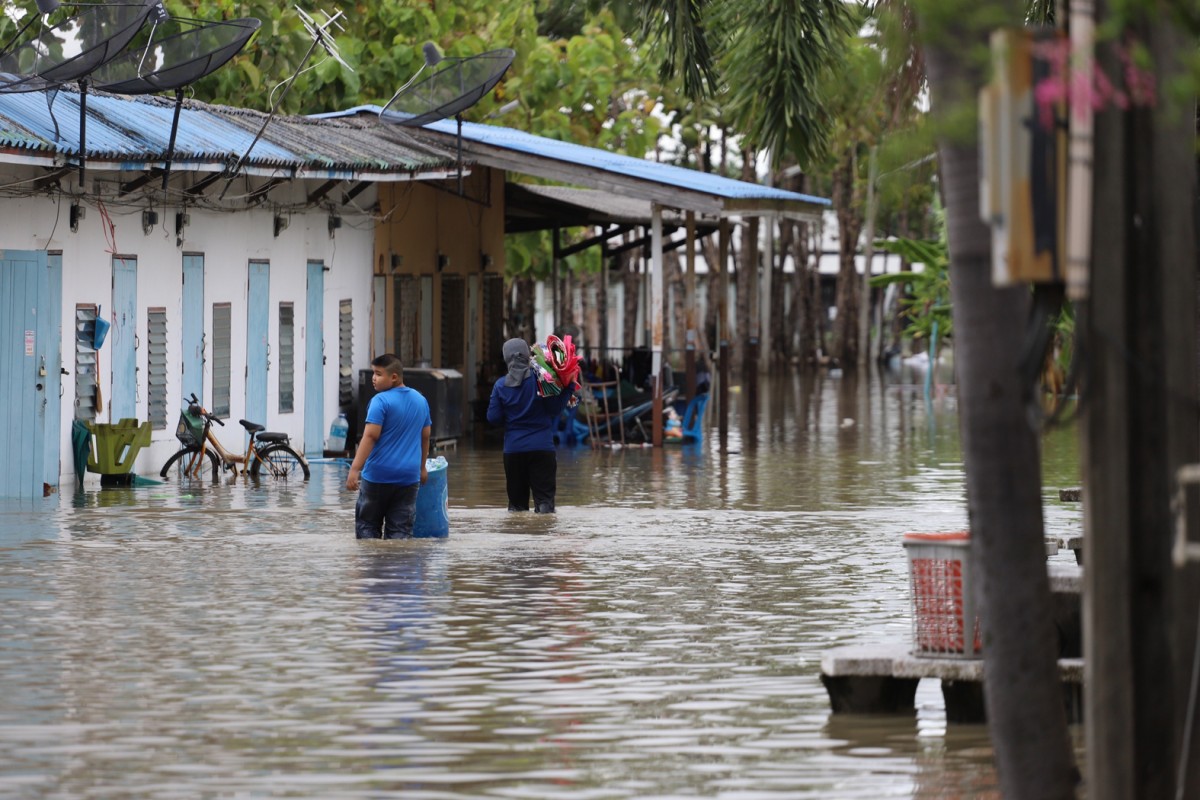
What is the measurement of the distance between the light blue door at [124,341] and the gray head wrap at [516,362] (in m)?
5.81

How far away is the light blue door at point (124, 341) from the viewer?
73.8ft

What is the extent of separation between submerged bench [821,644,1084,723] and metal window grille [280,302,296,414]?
1713 centimetres

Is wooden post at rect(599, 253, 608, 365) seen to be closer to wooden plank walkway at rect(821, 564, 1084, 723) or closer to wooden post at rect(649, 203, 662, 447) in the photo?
wooden post at rect(649, 203, 662, 447)

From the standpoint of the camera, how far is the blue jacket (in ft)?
59.6

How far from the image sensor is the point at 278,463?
23.1 metres

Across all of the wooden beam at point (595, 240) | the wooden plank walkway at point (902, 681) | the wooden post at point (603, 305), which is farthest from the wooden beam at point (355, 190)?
the wooden plank walkway at point (902, 681)

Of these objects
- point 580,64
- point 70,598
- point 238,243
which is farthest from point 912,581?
point 580,64

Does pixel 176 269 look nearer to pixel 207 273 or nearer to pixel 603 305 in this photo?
pixel 207 273

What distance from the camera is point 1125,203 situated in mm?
6473

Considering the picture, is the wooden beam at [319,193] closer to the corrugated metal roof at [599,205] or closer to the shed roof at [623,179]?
the shed roof at [623,179]

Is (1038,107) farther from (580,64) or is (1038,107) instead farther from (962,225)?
(580,64)


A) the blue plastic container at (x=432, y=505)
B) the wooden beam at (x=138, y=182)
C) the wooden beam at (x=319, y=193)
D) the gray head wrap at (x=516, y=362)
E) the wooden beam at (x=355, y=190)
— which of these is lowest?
the blue plastic container at (x=432, y=505)

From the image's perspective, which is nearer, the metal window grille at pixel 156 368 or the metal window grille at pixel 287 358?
the metal window grille at pixel 156 368

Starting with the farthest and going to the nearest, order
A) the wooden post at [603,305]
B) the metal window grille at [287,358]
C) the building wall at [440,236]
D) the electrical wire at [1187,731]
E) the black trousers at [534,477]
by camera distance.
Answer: the wooden post at [603,305], the building wall at [440,236], the metal window grille at [287,358], the black trousers at [534,477], the electrical wire at [1187,731]
